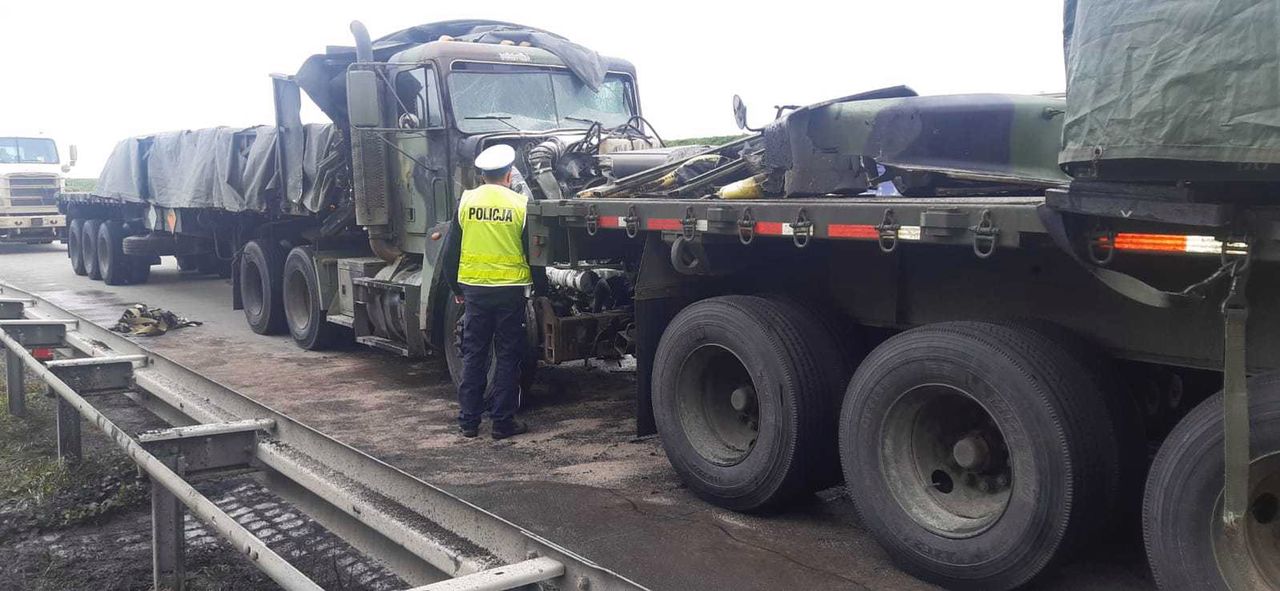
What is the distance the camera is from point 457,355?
7598mm

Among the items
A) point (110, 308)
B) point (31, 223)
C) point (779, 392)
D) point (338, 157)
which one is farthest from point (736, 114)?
point (31, 223)

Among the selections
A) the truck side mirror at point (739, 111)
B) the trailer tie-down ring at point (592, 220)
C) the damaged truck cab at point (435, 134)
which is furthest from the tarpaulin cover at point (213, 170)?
the truck side mirror at point (739, 111)

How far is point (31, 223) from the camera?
22.2 m

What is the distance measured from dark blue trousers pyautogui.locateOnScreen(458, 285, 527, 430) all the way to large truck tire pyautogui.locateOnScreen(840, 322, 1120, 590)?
108 inches

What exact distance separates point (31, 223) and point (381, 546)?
22273 millimetres

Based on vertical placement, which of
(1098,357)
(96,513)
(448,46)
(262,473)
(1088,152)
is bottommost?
(96,513)

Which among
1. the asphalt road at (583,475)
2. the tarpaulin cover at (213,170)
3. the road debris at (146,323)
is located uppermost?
the tarpaulin cover at (213,170)

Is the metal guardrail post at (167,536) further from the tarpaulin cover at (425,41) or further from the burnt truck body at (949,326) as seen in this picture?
the tarpaulin cover at (425,41)

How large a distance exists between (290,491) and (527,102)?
4.98m

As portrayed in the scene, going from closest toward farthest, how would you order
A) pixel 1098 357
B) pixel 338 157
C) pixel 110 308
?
1. pixel 1098 357
2. pixel 338 157
3. pixel 110 308

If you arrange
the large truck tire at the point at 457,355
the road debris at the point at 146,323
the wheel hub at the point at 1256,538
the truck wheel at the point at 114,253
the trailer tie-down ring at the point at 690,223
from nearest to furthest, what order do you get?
the wheel hub at the point at 1256,538, the trailer tie-down ring at the point at 690,223, the large truck tire at the point at 457,355, the road debris at the point at 146,323, the truck wheel at the point at 114,253

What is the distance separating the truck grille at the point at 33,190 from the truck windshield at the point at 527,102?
1729cm

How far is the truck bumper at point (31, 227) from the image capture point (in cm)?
2189

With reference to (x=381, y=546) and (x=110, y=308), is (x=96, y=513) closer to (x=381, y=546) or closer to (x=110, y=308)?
(x=381, y=546)
